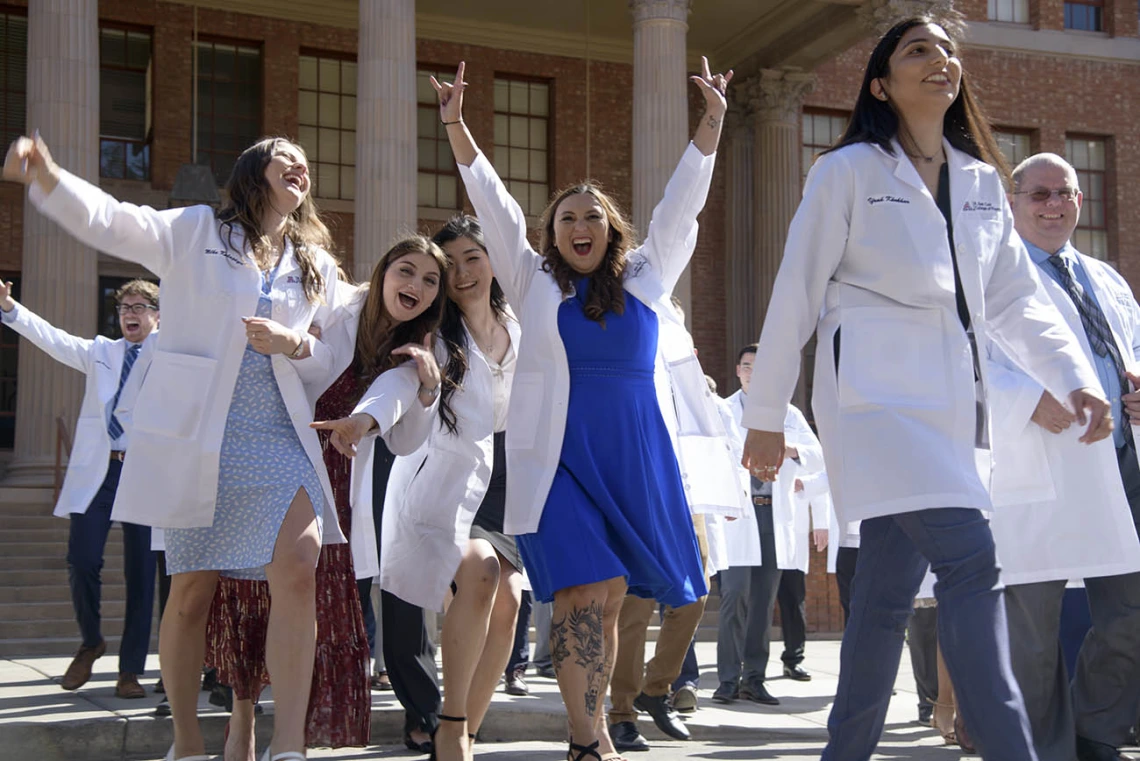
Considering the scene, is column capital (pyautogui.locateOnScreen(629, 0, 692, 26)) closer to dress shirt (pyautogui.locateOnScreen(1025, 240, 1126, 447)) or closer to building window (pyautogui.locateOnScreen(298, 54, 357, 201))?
building window (pyautogui.locateOnScreen(298, 54, 357, 201))

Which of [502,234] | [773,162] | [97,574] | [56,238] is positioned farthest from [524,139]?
[502,234]

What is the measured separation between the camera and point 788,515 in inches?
403

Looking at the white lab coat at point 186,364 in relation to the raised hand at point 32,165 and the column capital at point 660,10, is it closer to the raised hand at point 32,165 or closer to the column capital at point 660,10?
the raised hand at point 32,165

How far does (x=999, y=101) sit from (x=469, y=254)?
24362 millimetres

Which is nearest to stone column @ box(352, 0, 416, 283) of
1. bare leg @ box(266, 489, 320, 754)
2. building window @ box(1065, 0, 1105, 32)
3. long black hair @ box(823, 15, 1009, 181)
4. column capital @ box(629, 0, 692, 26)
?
column capital @ box(629, 0, 692, 26)

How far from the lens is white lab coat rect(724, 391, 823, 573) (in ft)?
32.1

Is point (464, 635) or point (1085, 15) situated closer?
Answer: point (464, 635)

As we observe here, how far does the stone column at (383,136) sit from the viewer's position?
773 inches

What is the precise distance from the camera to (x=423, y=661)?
21.2 ft

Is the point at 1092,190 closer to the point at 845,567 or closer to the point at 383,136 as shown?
the point at 383,136

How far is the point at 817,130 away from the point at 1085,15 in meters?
6.45

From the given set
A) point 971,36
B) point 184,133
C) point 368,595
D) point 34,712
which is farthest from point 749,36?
point 34,712

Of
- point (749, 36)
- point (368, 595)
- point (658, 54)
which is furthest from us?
point (749, 36)

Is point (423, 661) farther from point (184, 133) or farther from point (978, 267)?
point (184, 133)
